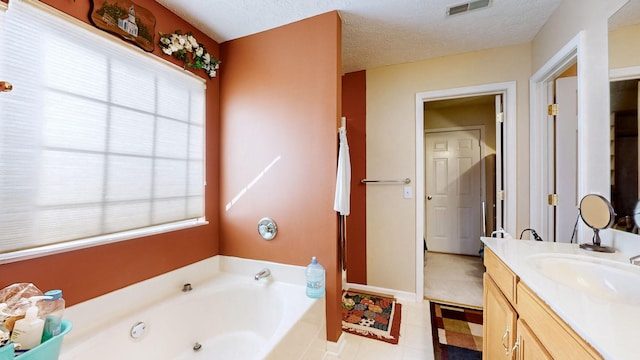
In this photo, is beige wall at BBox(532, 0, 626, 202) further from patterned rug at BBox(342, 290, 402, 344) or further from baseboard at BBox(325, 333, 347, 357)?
baseboard at BBox(325, 333, 347, 357)

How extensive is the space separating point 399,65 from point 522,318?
91.5 inches

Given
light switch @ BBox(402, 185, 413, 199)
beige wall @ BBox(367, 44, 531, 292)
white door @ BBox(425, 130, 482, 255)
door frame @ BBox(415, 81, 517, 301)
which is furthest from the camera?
white door @ BBox(425, 130, 482, 255)

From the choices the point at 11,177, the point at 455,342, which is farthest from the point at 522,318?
the point at 11,177

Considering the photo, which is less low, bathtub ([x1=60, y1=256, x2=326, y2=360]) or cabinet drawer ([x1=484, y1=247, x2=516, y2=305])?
cabinet drawer ([x1=484, y1=247, x2=516, y2=305])

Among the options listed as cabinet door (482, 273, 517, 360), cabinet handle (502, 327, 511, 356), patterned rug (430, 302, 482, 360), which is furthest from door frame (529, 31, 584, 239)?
cabinet handle (502, 327, 511, 356)

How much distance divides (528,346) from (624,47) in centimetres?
136

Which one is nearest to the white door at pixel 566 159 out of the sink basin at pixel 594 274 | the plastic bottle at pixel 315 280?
the sink basin at pixel 594 274

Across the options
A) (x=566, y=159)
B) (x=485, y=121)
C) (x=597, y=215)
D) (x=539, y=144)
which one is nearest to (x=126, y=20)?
(x=597, y=215)

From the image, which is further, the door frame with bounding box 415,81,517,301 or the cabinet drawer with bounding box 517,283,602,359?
the door frame with bounding box 415,81,517,301

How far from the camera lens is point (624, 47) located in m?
1.07

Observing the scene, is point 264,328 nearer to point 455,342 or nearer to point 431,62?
point 455,342

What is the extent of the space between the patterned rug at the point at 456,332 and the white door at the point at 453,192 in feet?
5.82

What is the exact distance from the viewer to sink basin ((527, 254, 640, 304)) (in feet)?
2.78

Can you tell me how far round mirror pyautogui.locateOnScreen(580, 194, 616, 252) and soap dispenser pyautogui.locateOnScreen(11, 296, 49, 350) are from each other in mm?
2198
